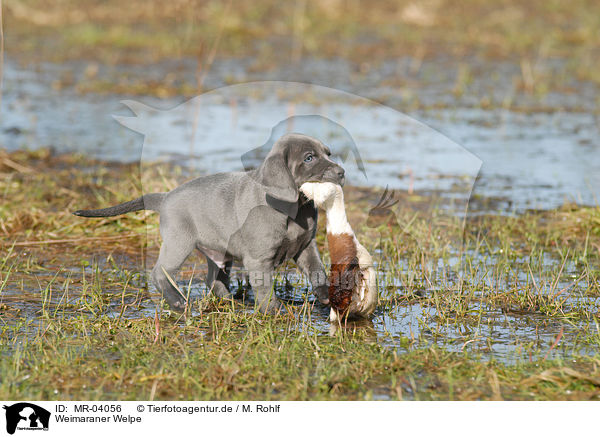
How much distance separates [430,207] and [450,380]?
3.75 m

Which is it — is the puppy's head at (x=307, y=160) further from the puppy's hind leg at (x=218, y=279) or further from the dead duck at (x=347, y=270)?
the puppy's hind leg at (x=218, y=279)

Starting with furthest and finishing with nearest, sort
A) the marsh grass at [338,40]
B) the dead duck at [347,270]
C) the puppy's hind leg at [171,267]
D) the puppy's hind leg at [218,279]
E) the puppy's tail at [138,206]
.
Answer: the marsh grass at [338,40]
the puppy's hind leg at [218,279]
the puppy's tail at [138,206]
the puppy's hind leg at [171,267]
the dead duck at [347,270]

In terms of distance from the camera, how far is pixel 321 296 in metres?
5.48

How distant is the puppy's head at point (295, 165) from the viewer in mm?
5035

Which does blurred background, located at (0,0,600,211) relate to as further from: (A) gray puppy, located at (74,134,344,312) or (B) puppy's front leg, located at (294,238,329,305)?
(B) puppy's front leg, located at (294,238,329,305)

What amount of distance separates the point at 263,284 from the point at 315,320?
391 millimetres

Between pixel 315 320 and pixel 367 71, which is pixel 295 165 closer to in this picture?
pixel 315 320

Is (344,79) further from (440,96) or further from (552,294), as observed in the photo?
(552,294)

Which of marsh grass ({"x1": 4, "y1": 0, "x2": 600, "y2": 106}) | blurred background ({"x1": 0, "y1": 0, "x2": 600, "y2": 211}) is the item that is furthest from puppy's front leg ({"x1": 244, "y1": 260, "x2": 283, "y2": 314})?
marsh grass ({"x1": 4, "y1": 0, "x2": 600, "y2": 106})

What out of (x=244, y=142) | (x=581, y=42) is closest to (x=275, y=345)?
(x=244, y=142)

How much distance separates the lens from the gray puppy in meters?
5.05
